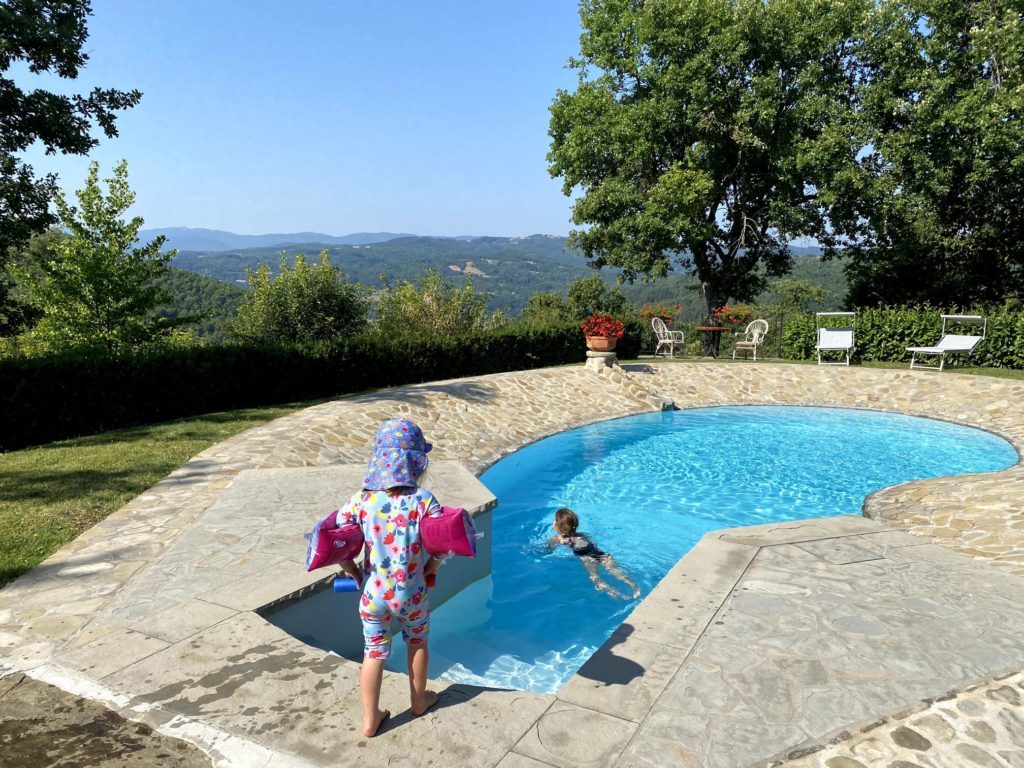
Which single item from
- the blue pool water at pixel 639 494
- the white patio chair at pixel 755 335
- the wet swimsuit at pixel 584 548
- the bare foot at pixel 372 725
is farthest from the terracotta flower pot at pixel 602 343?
the bare foot at pixel 372 725

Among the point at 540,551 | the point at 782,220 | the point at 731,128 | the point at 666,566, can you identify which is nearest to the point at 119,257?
the point at 540,551

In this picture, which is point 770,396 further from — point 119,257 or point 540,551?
point 119,257

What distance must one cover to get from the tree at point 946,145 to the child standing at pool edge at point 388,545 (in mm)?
23953

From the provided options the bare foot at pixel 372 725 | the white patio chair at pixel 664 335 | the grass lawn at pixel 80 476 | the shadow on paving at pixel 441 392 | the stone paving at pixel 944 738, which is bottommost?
the grass lawn at pixel 80 476

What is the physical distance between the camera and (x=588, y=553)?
7445 millimetres

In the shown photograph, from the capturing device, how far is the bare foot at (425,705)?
3.23 metres

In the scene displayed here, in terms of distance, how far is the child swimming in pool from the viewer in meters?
7.02

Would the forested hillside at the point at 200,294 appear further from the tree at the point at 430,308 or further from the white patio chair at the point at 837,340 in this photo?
the white patio chair at the point at 837,340

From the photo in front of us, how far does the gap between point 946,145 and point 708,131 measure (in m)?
8.39

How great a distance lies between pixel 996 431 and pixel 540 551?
12.0 meters

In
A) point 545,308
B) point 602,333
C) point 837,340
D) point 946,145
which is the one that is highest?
point 946,145

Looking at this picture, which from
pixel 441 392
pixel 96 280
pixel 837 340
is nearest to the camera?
pixel 441 392

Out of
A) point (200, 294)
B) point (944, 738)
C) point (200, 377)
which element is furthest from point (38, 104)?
point (200, 294)

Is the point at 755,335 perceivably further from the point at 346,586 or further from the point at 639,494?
the point at 346,586
